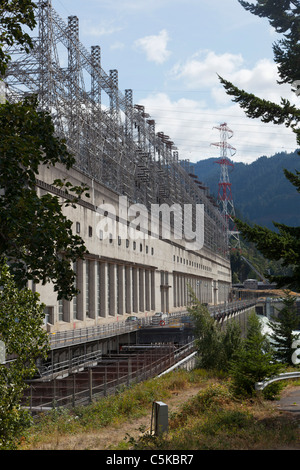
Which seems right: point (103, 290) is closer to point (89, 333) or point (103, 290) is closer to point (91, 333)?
point (91, 333)

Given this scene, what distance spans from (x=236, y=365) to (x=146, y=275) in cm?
Result: 5427

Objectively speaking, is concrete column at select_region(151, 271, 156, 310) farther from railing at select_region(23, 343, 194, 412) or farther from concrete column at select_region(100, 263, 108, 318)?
railing at select_region(23, 343, 194, 412)

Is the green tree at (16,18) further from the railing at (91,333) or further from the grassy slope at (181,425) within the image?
the railing at (91,333)

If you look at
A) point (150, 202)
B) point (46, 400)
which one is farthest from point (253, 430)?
point (150, 202)

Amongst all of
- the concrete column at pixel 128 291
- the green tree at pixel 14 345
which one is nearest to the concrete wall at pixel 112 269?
the concrete column at pixel 128 291

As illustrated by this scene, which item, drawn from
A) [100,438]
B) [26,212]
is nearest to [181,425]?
[100,438]

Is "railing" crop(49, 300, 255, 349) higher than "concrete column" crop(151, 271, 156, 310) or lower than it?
lower

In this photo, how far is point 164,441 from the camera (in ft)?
39.7

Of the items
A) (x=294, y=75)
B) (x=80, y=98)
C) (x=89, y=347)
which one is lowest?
(x=89, y=347)

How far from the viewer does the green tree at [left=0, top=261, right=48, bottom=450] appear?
10.3 m

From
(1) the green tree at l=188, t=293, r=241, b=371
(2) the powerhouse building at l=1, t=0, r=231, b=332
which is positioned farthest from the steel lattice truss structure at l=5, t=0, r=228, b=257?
(1) the green tree at l=188, t=293, r=241, b=371

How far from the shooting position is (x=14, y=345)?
10523 millimetres

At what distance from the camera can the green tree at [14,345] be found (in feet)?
33.7
